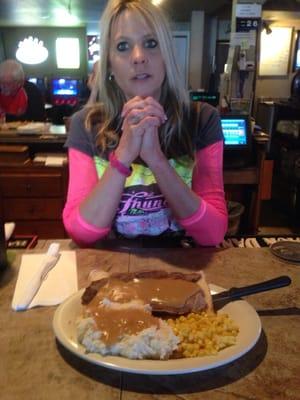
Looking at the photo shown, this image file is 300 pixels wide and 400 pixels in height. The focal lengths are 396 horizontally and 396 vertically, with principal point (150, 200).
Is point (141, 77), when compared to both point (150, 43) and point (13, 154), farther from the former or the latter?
point (13, 154)

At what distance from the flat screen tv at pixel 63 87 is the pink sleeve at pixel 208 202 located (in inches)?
348

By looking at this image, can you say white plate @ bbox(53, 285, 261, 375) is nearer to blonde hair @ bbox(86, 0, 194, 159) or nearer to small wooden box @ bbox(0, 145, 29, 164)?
blonde hair @ bbox(86, 0, 194, 159)

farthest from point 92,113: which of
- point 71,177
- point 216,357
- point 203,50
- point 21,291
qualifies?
point 203,50

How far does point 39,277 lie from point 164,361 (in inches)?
16.4

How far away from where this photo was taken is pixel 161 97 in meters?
1.27

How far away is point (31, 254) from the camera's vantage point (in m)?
1.06

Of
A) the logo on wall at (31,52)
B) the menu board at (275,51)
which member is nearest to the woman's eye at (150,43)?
the menu board at (275,51)

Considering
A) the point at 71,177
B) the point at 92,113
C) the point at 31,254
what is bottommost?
the point at 31,254

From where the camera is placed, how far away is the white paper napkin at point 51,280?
0.82 meters

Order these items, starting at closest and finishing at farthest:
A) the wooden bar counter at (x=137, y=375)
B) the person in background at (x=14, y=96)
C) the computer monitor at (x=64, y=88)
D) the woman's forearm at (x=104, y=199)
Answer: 1. the wooden bar counter at (x=137, y=375)
2. the woman's forearm at (x=104, y=199)
3. the person in background at (x=14, y=96)
4. the computer monitor at (x=64, y=88)

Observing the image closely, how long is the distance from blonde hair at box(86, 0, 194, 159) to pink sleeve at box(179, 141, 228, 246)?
65mm

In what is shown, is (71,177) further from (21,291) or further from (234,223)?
(234,223)

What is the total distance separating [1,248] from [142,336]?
504 mm

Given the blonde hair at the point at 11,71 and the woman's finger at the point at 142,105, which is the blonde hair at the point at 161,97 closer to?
the woman's finger at the point at 142,105
